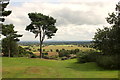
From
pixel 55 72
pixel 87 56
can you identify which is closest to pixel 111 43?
pixel 87 56

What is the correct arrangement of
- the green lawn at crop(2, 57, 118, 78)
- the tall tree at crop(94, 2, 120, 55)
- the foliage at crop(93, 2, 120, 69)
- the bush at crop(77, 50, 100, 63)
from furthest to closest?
the bush at crop(77, 50, 100, 63) < the tall tree at crop(94, 2, 120, 55) < the foliage at crop(93, 2, 120, 69) < the green lawn at crop(2, 57, 118, 78)

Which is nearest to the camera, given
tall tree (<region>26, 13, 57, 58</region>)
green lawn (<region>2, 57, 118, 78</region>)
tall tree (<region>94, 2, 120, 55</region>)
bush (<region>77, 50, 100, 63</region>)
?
green lawn (<region>2, 57, 118, 78</region>)

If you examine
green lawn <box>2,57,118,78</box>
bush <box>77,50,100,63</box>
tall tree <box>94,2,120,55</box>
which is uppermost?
tall tree <box>94,2,120,55</box>

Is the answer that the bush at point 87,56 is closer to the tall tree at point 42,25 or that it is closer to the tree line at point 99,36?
the tree line at point 99,36

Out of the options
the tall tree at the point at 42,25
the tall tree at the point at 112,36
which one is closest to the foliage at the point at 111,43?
the tall tree at the point at 112,36

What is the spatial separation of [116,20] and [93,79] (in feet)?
46.7

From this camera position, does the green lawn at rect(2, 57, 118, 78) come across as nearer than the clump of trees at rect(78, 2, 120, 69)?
Yes

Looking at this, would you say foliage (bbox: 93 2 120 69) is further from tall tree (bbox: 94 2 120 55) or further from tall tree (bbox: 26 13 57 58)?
tall tree (bbox: 26 13 57 58)

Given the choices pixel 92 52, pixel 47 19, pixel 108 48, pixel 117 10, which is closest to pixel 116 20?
pixel 117 10

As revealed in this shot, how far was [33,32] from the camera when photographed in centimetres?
4531

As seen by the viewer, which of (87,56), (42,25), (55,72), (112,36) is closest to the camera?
(55,72)

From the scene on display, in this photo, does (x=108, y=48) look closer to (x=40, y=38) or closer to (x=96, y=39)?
(x=96, y=39)

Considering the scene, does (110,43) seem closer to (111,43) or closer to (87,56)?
(111,43)

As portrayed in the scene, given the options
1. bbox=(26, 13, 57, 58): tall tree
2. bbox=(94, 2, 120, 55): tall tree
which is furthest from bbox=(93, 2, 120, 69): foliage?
bbox=(26, 13, 57, 58): tall tree
